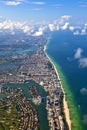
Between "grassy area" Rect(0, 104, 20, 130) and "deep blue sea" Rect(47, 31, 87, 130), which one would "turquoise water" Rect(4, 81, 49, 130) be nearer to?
"grassy area" Rect(0, 104, 20, 130)

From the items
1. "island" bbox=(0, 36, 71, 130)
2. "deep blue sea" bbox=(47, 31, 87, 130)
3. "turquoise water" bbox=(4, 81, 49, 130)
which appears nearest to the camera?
"turquoise water" bbox=(4, 81, 49, 130)

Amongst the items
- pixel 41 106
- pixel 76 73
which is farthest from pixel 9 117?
pixel 76 73

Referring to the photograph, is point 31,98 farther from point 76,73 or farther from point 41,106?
point 76,73

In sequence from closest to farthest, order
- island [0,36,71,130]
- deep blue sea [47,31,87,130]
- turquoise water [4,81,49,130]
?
1. turquoise water [4,81,49,130]
2. island [0,36,71,130]
3. deep blue sea [47,31,87,130]

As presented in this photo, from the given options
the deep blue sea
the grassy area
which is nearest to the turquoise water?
the grassy area

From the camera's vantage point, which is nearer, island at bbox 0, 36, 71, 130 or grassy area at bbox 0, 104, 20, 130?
grassy area at bbox 0, 104, 20, 130

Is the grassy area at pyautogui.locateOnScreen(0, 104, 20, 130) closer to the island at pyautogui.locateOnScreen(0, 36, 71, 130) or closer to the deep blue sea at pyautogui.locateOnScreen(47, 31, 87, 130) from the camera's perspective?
the island at pyautogui.locateOnScreen(0, 36, 71, 130)

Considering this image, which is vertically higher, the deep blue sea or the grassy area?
the grassy area

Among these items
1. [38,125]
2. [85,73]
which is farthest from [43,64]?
[38,125]

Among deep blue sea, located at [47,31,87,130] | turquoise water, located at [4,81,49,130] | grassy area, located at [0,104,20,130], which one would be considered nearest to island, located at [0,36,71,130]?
grassy area, located at [0,104,20,130]
